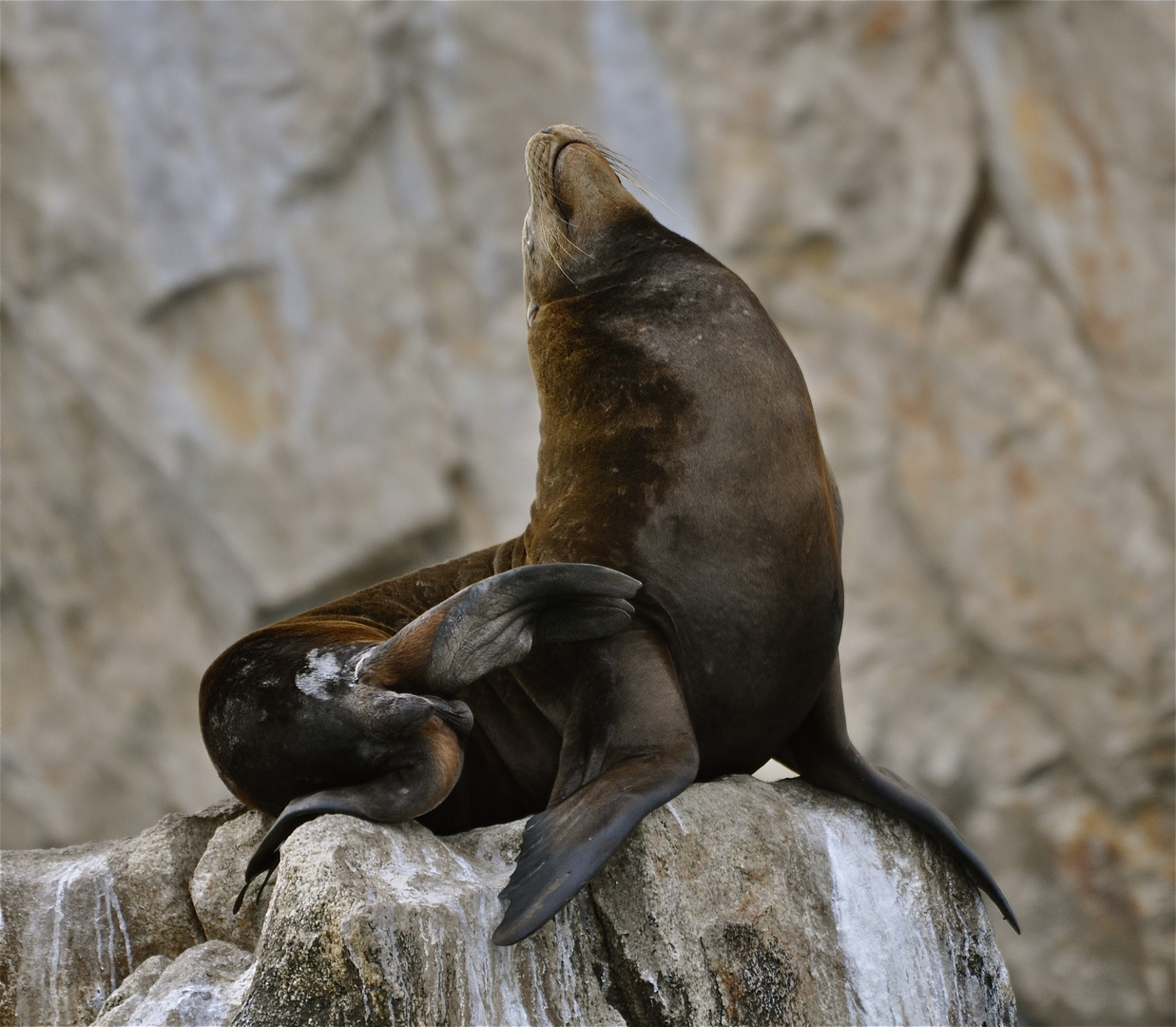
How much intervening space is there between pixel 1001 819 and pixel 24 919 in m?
4.86

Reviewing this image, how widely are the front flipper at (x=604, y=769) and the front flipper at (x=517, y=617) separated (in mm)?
108

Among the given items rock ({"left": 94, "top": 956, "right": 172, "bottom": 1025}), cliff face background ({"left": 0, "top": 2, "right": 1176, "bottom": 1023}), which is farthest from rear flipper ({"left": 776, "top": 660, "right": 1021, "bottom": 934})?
cliff face background ({"left": 0, "top": 2, "right": 1176, "bottom": 1023})

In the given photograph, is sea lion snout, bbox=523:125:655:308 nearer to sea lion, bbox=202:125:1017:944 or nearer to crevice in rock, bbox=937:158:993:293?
sea lion, bbox=202:125:1017:944

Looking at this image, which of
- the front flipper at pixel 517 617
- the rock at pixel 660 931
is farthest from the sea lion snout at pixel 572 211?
the rock at pixel 660 931

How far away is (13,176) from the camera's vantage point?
7.50m

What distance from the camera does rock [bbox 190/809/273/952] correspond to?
9.84ft

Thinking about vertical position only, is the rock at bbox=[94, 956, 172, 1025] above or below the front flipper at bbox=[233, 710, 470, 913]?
below

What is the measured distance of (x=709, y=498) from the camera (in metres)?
2.71

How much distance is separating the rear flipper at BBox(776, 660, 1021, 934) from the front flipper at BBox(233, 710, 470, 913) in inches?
31.3

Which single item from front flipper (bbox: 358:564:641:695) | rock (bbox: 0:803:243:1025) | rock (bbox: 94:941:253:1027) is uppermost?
front flipper (bbox: 358:564:641:695)

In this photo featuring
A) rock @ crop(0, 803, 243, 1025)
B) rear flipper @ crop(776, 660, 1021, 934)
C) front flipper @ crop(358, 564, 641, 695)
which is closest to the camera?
front flipper @ crop(358, 564, 641, 695)

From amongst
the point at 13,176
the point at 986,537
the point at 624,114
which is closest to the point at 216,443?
the point at 13,176

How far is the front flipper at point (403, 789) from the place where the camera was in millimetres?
2467

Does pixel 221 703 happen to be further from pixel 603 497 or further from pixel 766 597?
pixel 766 597
